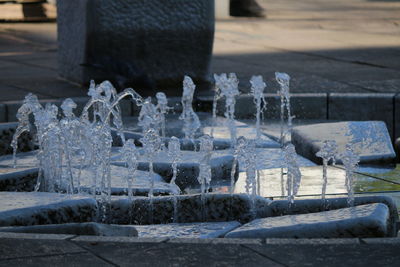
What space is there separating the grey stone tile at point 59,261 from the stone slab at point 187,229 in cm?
92

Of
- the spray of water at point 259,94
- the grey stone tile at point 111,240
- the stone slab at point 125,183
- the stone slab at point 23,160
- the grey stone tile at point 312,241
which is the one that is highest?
the spray of water at point 259,94

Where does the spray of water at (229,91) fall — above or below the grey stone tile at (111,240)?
above

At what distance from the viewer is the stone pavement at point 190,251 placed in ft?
10.2

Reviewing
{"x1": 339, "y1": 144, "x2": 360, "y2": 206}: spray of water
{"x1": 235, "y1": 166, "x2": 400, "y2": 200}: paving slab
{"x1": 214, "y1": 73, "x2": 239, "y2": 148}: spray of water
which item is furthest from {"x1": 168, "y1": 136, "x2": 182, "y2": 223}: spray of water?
{"x1": 214, "y1": 73, "x2": 239, "y2": 148}: spray of water

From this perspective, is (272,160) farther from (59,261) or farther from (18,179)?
(59,261)

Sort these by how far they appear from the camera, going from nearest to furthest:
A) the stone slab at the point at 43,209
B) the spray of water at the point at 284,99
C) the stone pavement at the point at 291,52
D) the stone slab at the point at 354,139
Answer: the stone slab at the point at 43,209, the stone slab at the point at 354,139, the spray of water at the point at 284,99, the stone pavement at the point at 291,52

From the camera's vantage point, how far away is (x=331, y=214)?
386 cm

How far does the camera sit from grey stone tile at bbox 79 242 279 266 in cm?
312

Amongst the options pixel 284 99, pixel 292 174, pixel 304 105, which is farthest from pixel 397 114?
pixel 292 174

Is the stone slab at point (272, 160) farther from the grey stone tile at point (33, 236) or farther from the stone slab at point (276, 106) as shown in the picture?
the grey stone tile at point (33, 236)

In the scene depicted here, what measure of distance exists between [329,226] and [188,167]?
1.71m

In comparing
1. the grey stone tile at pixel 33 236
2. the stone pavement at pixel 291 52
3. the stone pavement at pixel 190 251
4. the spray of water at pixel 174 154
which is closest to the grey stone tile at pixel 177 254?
the stone pavement at pixel 190 251

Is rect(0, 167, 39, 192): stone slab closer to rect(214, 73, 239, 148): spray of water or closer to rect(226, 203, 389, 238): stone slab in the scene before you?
rect(226, 203, 389, 238): stone slab

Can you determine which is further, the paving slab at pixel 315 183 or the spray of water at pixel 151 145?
the spray of water at pixel 151 145
